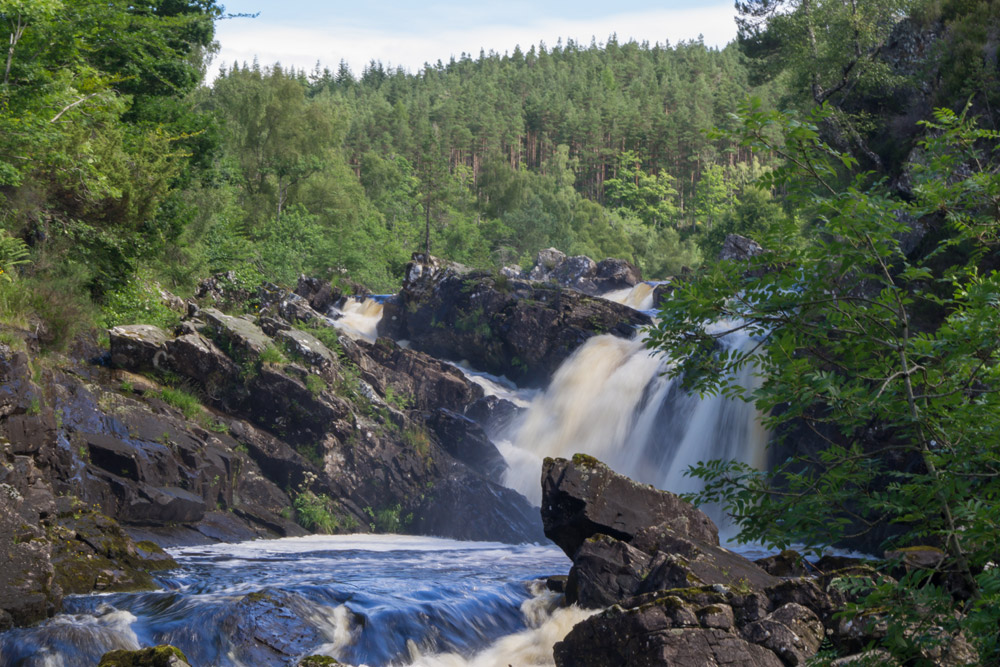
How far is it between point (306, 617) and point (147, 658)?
410 centimetres

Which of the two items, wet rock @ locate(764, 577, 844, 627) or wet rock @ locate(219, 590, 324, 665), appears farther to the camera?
wet rock @ locate(219, 590, 324, 665)

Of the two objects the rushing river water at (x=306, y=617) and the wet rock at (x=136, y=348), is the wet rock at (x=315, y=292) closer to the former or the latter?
the wet rock at (x=136, y=348)

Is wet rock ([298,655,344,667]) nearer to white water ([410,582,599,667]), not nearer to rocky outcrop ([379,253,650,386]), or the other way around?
white water ([410,582,599,667])

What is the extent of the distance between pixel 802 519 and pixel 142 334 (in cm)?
2047

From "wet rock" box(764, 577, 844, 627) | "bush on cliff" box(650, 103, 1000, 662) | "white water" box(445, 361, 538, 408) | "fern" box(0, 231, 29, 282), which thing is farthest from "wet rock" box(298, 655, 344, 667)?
"white water" box(445, 361, 538, 408)

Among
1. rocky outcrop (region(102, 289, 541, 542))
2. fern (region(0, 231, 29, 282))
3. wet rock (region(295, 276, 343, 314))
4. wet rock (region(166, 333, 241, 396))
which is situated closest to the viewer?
fern (region(0, 231, 29, 282))

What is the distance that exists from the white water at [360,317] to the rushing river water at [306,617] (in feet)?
71.2

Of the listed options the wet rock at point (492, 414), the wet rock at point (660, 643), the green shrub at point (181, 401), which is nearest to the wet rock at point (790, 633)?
the wet rock at point (660, 643)

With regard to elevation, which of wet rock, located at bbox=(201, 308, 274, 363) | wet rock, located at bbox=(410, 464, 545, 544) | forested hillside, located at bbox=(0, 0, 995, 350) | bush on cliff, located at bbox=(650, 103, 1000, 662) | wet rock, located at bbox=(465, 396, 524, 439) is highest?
forested hillside, located at bbox=(0, 0, 995, 350)

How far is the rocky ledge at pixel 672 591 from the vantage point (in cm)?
970

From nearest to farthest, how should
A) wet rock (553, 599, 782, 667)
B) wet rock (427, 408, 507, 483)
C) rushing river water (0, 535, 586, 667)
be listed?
wet rock (553, 599, 782, 667)
rushing river water (0, 535, 586, 667)
wet rock (427, 408, 507, 483)

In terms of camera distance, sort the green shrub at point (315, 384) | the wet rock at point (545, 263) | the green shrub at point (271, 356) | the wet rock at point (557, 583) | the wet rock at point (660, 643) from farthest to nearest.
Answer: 1. the wet rock at point (545, 263)
2. the green shrub at point (315, 384)
3. the green shrub at point (271, 356)
4. the wet rock at point (557, 583)
5. the wet rock at point (660, 643)

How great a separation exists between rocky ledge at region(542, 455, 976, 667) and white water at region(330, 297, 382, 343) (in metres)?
24.6

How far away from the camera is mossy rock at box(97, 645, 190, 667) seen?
26.8 feet
